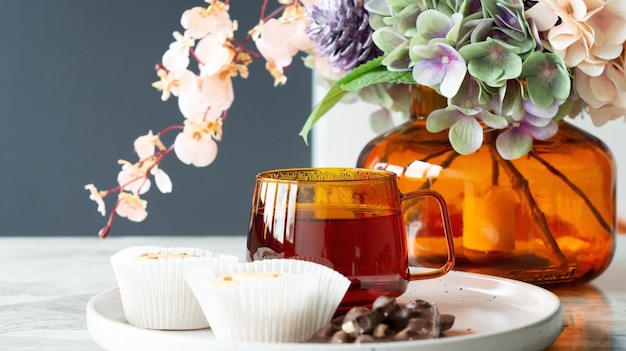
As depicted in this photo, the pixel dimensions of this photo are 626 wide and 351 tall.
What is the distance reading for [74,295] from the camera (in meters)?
0.96

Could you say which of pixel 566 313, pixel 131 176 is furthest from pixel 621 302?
pixel 131 176

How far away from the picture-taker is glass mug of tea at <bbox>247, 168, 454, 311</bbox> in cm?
71

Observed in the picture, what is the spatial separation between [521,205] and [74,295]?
18.3 inches

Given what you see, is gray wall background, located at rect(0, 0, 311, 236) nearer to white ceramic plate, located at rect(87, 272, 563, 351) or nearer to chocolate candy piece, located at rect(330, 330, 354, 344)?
A: white ceramic plate, located at rect(87, 272, 563, 351)

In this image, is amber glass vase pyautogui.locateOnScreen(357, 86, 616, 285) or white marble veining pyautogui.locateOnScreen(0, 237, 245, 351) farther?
amber glass vase pyautogui.locateOnScreen(357, 86, 616, 285)

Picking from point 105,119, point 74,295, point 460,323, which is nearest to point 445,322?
point 460,323

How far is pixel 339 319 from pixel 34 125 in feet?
7.44

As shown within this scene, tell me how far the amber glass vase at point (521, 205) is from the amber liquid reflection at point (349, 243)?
19 centimetres

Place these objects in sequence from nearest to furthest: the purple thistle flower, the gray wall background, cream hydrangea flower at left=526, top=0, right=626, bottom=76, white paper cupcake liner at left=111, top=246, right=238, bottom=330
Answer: white paper cupcake liner at left=111, top=246, right=238, bottom=330
cream hydrangea flower at left=526, top=0, right=626, bottom=76
the purple thistle flower
the gray wall background

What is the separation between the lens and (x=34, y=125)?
273cm

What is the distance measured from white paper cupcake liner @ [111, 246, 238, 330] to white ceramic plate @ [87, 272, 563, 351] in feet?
0.04

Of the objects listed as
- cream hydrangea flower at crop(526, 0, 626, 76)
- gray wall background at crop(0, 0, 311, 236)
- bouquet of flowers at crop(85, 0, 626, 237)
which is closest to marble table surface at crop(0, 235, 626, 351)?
bouquet of flowers at crop(85, 0, 626, 237)

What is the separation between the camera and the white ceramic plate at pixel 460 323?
569 mm

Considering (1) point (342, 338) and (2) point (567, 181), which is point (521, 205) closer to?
(2) point (567, 181)
